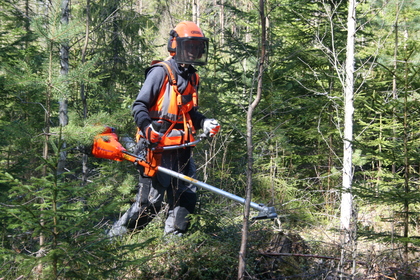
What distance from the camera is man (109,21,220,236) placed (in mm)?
4461

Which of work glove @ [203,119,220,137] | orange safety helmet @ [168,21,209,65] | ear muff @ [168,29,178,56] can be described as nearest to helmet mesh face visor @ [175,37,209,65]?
orange safety helmet @ [168,21,209,65]

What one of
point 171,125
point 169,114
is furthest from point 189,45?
point 171,125

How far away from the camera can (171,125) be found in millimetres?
4570

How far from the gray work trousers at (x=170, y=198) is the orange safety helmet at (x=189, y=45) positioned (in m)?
1.13

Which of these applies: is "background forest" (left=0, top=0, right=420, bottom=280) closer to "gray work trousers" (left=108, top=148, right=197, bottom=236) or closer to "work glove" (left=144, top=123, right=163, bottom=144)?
"gray work trousers" (left=108, top=148, right=197, bottom=236)

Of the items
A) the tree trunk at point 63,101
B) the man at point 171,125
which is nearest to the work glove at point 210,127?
the man at point 171,125

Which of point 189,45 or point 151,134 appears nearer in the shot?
point 151,134

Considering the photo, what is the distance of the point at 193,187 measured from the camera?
4727 millimetres

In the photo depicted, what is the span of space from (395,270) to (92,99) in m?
6.11

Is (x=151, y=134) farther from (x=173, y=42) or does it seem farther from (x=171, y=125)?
(x=173, y=42)

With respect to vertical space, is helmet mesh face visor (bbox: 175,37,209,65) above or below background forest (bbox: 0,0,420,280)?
above

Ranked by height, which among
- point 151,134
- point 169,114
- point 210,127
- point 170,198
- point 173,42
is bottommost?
point 170,198

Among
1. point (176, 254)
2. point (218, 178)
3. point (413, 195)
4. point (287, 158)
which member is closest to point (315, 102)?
point (287, 158)

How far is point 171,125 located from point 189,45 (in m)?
0.99
